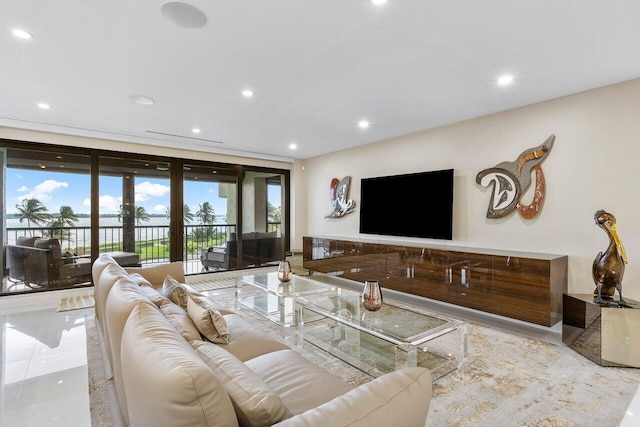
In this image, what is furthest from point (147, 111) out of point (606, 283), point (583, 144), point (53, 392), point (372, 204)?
point (606, 283)

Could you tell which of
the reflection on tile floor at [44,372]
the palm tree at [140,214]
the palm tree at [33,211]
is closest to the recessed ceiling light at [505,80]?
the reflection on tile floor at [44,372]

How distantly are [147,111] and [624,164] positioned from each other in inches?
A: 198

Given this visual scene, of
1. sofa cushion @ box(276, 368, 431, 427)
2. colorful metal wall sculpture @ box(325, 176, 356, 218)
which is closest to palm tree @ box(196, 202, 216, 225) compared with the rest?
colorful metal wall sculpture @ box(325, 176, 356, 218)

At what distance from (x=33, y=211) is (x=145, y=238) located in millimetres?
1469

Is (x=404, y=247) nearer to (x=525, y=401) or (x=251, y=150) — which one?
(x=525, y=401)

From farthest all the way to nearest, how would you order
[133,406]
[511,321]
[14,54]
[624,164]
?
[511,321]
[624,164]
[14,54]
[133,406]

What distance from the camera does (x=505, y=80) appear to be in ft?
9.39

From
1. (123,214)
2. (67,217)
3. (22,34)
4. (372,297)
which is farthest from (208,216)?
(372,297)

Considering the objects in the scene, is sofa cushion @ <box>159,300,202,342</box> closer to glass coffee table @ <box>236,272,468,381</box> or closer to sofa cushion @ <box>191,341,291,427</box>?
sofa cushion @ <box>191,341,291,427</box>

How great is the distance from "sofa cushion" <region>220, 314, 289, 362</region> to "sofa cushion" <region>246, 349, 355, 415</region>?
9cm

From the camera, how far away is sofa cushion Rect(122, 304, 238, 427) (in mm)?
773

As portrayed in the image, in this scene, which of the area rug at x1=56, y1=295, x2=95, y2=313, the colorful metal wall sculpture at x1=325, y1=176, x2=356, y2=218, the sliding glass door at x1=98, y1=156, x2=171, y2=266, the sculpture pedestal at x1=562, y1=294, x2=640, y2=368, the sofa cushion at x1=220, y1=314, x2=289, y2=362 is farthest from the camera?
the colorful metal wall sculpture at x1=325, y1=176, x2=356, y2=218

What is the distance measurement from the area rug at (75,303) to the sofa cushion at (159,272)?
1.24 m

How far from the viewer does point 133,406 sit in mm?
998
